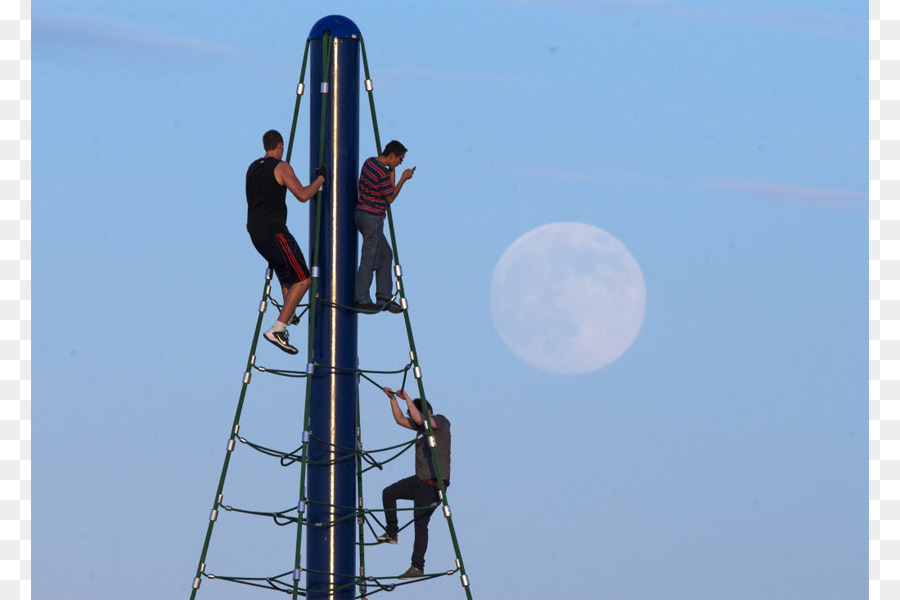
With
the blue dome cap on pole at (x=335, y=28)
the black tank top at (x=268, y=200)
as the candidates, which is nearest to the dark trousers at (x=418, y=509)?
the black tank top at (x=268, y=200)

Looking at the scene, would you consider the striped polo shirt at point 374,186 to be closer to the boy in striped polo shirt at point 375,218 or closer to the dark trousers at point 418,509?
the boy in striped polo shirt at point 375,218

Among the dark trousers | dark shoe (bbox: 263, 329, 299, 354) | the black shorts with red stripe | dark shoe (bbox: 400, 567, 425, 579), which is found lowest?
dark shoe (bbox: 400, 567, 425, 579)

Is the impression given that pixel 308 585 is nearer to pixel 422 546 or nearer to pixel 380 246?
pixel 422 546

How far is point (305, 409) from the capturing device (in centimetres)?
3281

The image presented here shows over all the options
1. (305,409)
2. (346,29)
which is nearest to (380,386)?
(305,409)

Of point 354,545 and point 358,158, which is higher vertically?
point 358,158

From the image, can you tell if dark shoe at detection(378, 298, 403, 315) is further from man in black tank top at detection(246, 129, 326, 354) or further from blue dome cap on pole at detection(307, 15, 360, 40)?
blue dome cap on pole at detection(307, 15, 360, 40)

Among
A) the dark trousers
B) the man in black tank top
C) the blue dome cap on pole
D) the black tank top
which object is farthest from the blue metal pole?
the dark trousers

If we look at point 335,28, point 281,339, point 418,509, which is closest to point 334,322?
point 281,339

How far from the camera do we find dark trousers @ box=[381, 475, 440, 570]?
3384 centimetres

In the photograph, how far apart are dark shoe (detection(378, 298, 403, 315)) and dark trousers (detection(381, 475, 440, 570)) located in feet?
8.33

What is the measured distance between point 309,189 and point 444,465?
459 cm

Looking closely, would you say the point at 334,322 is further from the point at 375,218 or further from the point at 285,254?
the point at 375,218

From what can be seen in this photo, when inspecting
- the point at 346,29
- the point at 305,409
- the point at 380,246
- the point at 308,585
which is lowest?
the point at 308,585
